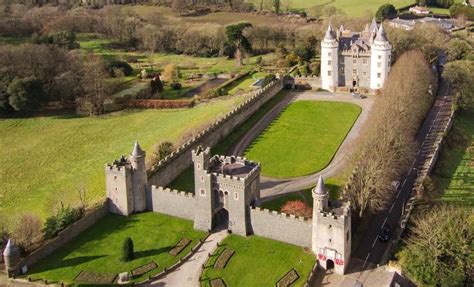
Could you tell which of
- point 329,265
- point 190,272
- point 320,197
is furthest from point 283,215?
point 190,272

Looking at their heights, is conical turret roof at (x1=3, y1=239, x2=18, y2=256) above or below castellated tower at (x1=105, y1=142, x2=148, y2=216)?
below

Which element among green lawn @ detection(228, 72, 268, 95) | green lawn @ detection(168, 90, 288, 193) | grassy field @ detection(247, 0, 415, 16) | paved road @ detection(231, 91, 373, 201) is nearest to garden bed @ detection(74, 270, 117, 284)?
green lawn @ detection(168, 90, 288, 193)

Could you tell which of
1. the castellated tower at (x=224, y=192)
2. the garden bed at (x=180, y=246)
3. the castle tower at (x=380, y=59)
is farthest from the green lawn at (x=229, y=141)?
the castle tower at (x=380, y=59)

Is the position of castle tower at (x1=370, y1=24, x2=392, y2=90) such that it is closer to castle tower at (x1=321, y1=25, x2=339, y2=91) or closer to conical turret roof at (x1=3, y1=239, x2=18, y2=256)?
castle tower at (x1=321, y1=25, x2=339, y2=91)

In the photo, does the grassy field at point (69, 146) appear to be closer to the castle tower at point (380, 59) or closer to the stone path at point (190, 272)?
the stone path at point (190, 272)

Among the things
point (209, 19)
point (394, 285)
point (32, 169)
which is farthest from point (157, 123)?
point (209, 19)
